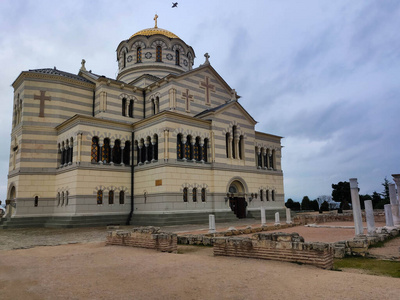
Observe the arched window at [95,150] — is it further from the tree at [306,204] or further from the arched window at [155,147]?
the tree at [306,204]

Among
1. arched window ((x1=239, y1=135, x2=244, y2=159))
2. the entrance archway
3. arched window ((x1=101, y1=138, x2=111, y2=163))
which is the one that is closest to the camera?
arched window ((x1=101, y1=138, x2=111, y2=163))

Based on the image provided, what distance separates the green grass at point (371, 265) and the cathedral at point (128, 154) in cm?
1684

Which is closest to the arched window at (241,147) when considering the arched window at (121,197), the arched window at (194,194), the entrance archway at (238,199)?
the entrance archway at (238,199)

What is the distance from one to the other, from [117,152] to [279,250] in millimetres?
22441

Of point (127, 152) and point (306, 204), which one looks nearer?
point (127, 152)

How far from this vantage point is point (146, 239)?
13328 mm

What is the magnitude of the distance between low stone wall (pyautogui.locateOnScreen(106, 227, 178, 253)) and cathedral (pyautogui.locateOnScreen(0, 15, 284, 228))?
1063 cm

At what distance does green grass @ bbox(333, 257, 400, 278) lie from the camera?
27.8 ft

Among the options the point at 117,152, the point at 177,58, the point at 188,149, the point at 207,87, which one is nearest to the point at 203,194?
the point at 188,149

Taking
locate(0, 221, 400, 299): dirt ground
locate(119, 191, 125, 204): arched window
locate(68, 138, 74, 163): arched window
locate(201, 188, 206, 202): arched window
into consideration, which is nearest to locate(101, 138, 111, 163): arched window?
locate(68, 138, 74, 163): arched window

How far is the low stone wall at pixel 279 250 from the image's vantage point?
29.1 feet

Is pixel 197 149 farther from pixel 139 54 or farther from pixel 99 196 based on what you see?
pixel 139 54

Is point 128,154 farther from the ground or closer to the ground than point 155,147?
closer to the ground

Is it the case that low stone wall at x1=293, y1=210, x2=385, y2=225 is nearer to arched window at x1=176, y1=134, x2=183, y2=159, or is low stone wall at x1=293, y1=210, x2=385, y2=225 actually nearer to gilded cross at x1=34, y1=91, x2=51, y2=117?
arched window at x1=176, y1=134, x2=183, y2=159
